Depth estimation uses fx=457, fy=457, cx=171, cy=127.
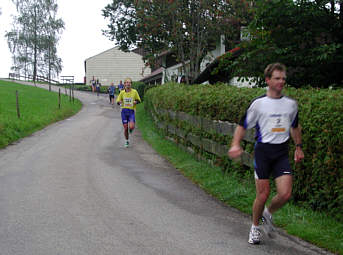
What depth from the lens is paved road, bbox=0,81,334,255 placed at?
16.2ft

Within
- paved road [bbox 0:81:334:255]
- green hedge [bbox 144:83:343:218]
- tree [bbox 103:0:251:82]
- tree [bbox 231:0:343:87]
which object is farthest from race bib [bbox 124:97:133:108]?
tree [bbox 103:0:251:82]

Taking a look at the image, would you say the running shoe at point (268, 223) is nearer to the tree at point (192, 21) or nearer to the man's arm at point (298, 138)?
the man's arm at point (298, 138)

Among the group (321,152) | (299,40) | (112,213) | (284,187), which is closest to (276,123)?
(284,187)

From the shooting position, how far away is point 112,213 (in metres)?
6.30

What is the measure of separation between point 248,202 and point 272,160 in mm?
2081

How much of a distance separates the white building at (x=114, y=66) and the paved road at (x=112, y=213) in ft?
213

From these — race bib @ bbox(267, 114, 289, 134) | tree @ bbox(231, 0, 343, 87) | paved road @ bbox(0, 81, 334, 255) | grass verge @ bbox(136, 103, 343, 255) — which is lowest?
paved road @ bbox(0, 81, 334, 255)

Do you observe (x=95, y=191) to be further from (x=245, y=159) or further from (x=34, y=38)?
(x=34, y=38)

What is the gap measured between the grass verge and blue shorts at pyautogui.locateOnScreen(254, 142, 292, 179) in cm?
97

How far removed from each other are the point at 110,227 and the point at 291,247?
2.16 meters

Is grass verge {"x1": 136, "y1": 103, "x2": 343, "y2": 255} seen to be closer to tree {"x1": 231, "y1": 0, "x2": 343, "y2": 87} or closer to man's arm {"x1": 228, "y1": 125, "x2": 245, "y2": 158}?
man's arm {"x1": 228, "y1": 125, "x2": 245, "y2": 158}

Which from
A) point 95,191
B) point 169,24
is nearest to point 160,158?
point 95,191

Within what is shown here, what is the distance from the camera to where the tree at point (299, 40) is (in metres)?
12.1

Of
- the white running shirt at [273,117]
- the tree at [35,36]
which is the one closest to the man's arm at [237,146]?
the white running shirt at [273,117]
